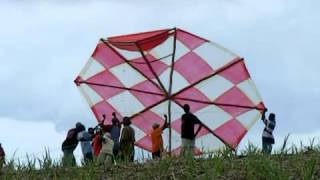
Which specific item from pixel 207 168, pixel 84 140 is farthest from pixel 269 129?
pixel 207 168

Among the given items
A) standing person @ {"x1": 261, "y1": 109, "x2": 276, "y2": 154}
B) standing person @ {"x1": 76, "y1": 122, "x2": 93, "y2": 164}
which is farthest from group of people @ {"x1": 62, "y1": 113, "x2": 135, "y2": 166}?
standing person @ {"x1": 261, "y1": 109, "x2": 276, "y2": 154}

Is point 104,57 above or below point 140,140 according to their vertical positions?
above

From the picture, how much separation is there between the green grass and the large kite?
1290 centimetres

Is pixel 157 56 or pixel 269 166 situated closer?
pixel 269 166

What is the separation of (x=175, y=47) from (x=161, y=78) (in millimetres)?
992

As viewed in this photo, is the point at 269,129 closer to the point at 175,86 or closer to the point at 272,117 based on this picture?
the point at 272,117

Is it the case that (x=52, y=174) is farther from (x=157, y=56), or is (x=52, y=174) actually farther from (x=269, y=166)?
(x=157, y=56)

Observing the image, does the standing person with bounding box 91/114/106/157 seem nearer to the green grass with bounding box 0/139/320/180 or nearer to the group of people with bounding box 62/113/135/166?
the group of people with bounding box 62/113/135/166

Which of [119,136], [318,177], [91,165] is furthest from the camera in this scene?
[119,136]

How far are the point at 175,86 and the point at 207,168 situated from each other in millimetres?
15181

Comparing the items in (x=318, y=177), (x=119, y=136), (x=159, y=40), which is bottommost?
(x=318, y=177)

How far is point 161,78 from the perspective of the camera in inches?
1022

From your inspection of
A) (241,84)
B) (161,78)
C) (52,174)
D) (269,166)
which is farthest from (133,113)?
(269,166)

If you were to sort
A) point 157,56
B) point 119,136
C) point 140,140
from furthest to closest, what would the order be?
point 157,56, point 140,140, point 119,136
